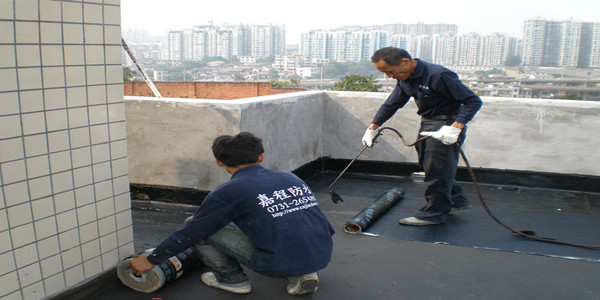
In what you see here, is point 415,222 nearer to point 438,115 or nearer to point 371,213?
point 371,213

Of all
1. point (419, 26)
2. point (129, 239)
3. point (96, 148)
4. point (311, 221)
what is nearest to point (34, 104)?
point (96, 148)

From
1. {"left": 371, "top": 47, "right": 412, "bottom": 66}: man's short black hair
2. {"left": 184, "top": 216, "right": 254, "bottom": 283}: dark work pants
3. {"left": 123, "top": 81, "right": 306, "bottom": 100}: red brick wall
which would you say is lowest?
{"left": 123, "top": 81, "right": 306, "bottom": 100}: red brick wall

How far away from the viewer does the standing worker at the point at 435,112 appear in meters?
3.60

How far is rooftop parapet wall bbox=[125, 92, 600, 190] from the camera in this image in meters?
4.24

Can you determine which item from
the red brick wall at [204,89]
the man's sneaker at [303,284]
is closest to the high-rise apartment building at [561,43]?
the red brick wall at [204,89]

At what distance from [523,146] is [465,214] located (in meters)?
1.33

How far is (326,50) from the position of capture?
338ft

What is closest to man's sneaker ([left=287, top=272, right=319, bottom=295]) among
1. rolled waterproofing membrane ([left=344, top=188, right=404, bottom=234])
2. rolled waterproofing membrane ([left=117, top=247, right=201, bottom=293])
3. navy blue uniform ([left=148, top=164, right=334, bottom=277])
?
navy blue uniform ([left=148, top=164, right=334, bottom=277])

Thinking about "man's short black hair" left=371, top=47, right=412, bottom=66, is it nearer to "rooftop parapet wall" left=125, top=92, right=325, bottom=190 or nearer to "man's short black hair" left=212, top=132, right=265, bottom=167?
"rooftop parapet wall" left=125, top=92, right=325, bottom=190

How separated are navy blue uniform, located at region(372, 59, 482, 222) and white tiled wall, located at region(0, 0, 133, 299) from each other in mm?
2189

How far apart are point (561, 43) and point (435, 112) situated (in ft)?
332

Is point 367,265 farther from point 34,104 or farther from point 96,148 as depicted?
point 34,104

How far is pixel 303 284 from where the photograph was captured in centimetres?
260

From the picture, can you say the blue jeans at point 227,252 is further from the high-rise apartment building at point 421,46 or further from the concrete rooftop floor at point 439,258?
the high-rise apartment building at point 421,46
